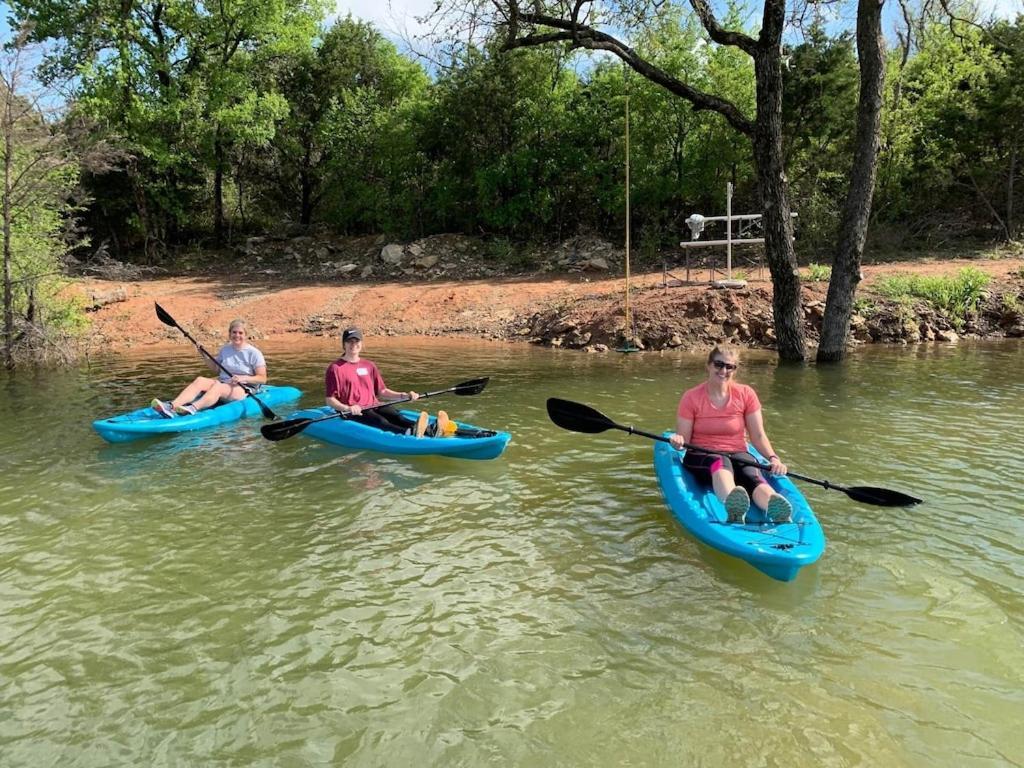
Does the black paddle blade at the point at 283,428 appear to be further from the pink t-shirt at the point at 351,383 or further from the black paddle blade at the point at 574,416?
the black paddle blade at the point at 574,416

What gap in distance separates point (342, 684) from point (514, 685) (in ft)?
2.74

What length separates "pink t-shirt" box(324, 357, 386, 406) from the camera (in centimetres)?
759

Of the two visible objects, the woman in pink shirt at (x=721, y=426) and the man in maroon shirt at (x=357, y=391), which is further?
the man in maroon shirt at (x=357, y=391)

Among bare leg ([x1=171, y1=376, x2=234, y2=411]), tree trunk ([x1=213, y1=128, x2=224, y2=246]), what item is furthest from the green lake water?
tree trunk ([x1=213, y1=128, x2=224, y2=246])

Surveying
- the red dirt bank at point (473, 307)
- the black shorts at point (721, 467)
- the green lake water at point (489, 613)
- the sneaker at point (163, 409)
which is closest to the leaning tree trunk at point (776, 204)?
the red dirt bank at point (473, 307)

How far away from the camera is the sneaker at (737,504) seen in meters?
4.66

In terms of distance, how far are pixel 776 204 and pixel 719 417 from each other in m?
7.66

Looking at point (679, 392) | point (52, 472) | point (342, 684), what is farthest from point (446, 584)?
point (679, 392)

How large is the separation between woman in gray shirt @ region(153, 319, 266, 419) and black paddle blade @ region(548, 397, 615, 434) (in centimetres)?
445

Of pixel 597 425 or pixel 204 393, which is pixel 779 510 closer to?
pixel 597 425

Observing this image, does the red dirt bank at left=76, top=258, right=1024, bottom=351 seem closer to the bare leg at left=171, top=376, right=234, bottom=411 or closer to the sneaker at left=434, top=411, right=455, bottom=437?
the bare leg at left=171, top=376, right=234, bottom=411

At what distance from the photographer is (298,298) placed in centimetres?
1873

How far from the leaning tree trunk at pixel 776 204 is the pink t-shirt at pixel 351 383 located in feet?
25.1

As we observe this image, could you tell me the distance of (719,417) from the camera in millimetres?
5570
